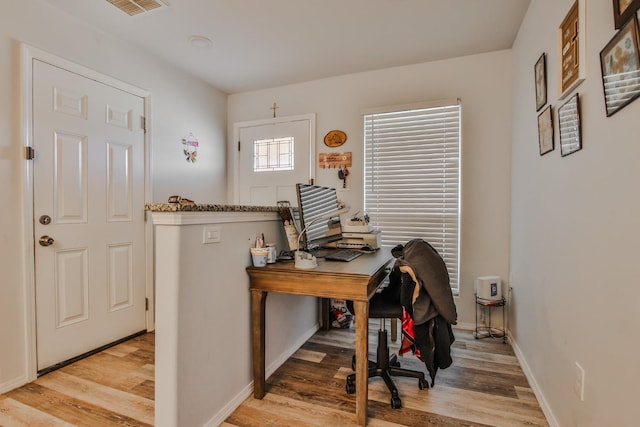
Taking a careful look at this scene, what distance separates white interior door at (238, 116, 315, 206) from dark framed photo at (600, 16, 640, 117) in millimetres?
2627

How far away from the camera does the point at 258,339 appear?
186 centimetres

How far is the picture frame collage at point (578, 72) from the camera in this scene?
3.22ft

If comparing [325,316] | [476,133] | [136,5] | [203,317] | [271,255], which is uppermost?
[136,5]

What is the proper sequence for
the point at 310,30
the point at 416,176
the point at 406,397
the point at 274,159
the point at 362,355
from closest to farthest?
the point at 362,355 → the point at 406,397 → the point at 310,30 → the point at 416,176 → the point at 274,159

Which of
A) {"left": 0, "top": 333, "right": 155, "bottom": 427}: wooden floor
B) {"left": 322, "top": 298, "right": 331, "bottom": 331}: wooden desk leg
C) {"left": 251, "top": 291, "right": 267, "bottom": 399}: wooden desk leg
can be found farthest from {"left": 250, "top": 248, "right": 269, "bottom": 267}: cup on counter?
{"left": 322, "top": 298, "right": 331, "bottom": 331}: wooden desk leg

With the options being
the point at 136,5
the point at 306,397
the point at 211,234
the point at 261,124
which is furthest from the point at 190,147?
the point at 306,397

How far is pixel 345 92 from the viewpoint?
3.40 meters

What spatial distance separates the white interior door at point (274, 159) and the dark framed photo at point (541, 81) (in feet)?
6.82

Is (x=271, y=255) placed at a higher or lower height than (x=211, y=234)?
lower

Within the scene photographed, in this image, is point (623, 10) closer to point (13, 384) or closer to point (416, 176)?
point (416, 176)

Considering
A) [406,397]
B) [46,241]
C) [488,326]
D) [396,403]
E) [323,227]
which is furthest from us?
[488,326]

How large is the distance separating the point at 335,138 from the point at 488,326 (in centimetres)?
234

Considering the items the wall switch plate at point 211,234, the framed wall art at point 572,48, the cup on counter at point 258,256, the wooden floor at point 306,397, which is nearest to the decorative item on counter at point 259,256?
the cup on counter at point 258,256

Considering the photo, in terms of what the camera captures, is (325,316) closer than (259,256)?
No
